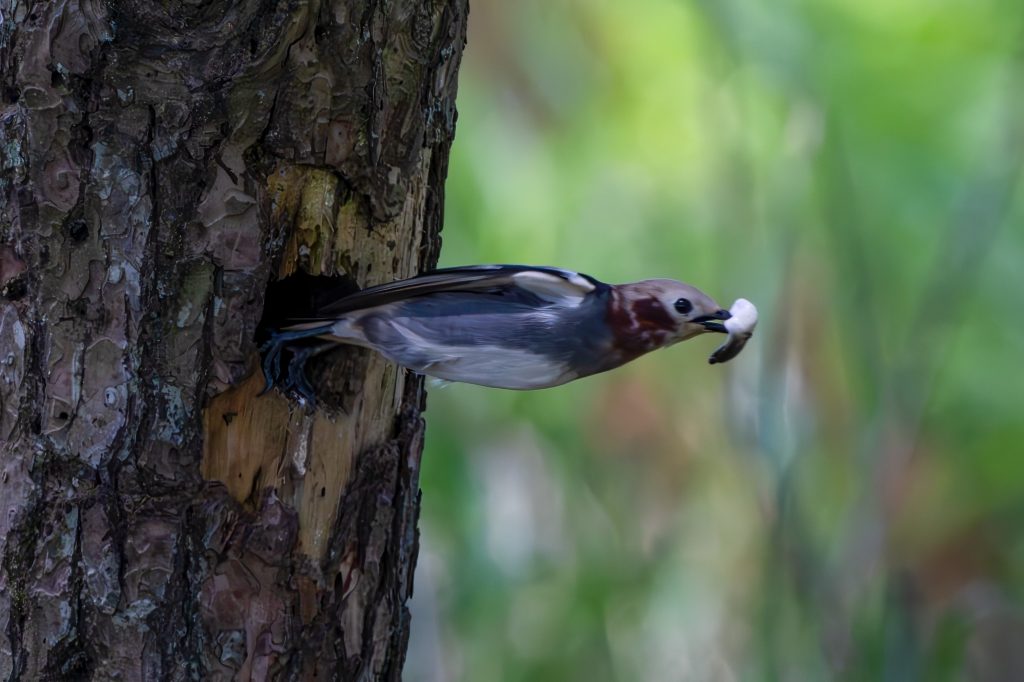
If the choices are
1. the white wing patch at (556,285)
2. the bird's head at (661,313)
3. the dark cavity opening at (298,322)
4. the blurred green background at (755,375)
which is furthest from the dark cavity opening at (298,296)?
the blurred green background at (755,375)

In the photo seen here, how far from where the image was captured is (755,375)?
10.1 ft

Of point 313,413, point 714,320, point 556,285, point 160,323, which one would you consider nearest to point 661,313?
point 714,320

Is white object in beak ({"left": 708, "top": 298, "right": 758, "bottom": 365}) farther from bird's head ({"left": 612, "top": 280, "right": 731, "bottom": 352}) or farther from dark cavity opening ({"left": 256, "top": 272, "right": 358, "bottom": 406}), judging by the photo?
dark cavity opening ({"left": 256, "top": 272, "right": 358, "bottom": 406})

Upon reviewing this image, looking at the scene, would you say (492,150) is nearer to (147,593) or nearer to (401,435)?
(401,435)

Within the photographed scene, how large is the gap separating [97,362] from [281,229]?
0.35 meters

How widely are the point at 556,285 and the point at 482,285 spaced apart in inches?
5.3

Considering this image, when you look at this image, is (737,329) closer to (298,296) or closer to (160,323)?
(298,296)

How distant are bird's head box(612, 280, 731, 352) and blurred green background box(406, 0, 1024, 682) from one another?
951 mm

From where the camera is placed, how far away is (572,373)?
1851 millimetres

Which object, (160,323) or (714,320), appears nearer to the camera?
(160,323)

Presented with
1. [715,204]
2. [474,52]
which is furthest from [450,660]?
[474,52]

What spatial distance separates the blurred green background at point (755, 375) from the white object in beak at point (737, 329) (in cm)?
97

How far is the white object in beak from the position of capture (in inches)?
69.7

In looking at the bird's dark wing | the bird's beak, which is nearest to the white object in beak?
the bird's beak
